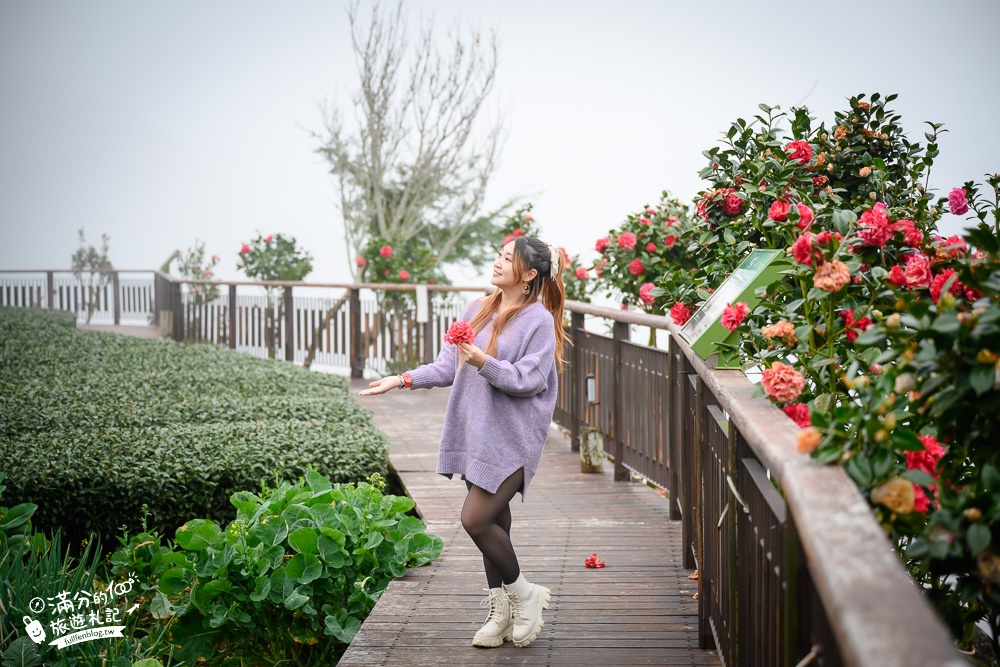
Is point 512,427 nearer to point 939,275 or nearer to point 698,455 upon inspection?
point 698,455

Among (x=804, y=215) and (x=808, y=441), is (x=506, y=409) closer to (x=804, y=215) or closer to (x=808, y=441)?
(x=804, y=215)

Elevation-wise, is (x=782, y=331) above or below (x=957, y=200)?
below

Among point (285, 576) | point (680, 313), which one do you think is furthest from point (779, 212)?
point (285, 576)

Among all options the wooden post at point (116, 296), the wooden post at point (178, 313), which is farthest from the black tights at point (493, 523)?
the wooden post at point (116, 296)

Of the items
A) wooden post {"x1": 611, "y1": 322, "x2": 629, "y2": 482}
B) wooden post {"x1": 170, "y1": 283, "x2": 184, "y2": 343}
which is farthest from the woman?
wooden post {"x1": 170, "y1": 283, "x2": 184, "y2": 343}

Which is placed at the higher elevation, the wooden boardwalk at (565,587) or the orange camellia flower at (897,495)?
Result: the orange camellia flower at (897,495)

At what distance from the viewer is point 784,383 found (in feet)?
7.34

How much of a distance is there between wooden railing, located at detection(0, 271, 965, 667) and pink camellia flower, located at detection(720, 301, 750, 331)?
0.55ft

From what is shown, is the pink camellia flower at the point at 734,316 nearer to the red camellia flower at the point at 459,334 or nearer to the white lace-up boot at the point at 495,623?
the red camellia flower at the point at 459,334

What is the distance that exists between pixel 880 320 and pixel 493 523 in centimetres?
151

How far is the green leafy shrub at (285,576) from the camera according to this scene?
4062 mm

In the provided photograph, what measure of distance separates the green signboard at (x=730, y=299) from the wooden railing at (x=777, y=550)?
0.08m

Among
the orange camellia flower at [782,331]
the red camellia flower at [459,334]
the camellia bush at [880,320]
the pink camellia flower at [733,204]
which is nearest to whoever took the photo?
Result: the camellia bush at [880,320]

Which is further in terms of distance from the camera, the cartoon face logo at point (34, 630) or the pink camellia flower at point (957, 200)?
the cartoon face logo at point (34, 630)
